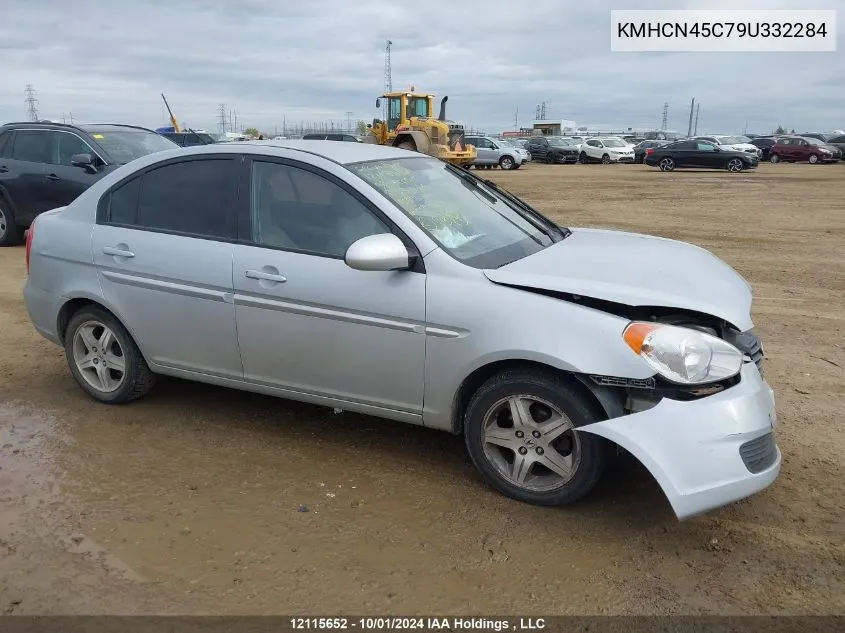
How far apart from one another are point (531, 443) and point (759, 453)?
975mm

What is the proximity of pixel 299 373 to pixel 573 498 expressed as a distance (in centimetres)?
157

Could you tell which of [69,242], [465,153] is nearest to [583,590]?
[69,242]

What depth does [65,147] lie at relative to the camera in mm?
10273

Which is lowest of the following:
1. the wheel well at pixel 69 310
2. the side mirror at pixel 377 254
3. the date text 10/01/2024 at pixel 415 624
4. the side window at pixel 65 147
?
the date text 10/01/2024 at pixel 415 624

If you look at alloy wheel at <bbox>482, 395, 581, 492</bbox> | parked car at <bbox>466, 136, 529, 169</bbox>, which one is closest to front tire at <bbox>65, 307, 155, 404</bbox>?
alloy wheel at <bbox>482, 395, 581, 492</bbox>

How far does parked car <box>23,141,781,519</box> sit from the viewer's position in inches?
123

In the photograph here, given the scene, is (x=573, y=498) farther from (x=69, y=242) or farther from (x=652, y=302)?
(x=69, y=242)

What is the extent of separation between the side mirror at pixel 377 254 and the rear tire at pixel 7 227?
363 inches

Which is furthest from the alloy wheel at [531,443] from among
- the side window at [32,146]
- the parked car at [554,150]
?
the parked car at [554,150]

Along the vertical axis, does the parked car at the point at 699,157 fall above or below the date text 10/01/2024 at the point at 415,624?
above

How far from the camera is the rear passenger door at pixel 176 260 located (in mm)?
4129

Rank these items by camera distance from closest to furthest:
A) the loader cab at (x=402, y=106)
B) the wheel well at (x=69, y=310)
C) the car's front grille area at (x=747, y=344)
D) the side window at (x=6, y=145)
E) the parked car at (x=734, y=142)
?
the car's front grille area at (x=747, y=344) → the wheel well at (x=69, y=310) → the side window at (x=6, y=145) → the loader cab at (x=402, y=106) → the parked car at (x=734, y=142)

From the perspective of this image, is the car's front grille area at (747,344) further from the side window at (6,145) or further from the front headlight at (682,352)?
the side window at (6,145)

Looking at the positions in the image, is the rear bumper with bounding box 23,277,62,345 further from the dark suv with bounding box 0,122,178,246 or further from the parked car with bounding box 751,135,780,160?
the parked car with bounding box 751,135,780,160
